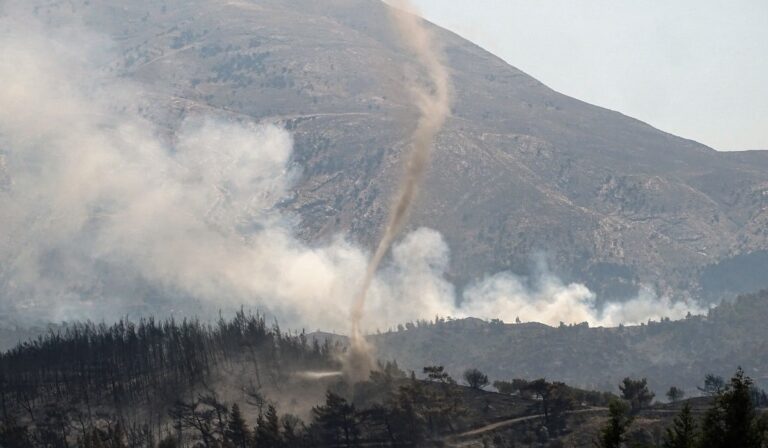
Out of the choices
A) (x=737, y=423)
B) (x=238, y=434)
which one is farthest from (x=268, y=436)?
(x=737, y=423)

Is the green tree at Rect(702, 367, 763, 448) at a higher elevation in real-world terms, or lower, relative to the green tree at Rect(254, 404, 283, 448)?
lower

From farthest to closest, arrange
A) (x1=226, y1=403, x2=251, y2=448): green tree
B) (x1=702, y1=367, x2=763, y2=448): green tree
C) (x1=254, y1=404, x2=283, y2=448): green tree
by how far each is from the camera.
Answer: (x1=226, y1=403, x2=251, y2=448): green tree, (x1=254, y1=404, x2=283, y2=448): green tree, (x1=702, y1=367, x2=763, y2=448): green tree

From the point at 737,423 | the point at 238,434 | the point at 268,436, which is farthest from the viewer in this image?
the point at 238,434

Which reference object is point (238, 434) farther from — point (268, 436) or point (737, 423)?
point (737, 423)

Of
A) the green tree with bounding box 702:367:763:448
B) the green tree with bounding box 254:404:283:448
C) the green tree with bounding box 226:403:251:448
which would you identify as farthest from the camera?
the green tree with bounding box 226:403:251:448

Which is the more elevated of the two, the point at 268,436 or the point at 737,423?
the point at 268,436

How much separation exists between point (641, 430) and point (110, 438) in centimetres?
8057

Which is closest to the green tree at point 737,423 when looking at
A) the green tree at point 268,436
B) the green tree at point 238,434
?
the green tree at point 268,436

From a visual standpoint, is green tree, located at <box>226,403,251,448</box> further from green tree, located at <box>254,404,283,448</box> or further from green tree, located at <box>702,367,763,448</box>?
green tree, located at <box>702,367,763,448</box>

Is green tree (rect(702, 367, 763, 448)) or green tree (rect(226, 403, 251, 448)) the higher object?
green tree (rect(226, 403, 251, 448))

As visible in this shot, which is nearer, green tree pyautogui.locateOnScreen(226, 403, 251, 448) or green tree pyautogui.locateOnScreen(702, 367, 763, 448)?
green tree pyautogui.locateOnScreen(702, 367, 763, 448)

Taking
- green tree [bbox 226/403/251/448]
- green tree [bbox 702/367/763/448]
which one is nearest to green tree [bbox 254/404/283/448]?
green tree [bbox 226/403/251/448]

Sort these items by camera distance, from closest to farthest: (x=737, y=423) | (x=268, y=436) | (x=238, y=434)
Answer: (x=737, y=423)
(x=268, y=436)
(x=238, y=434)

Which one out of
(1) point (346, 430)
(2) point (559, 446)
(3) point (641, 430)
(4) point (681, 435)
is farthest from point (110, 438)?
(4) point (681, 435)
